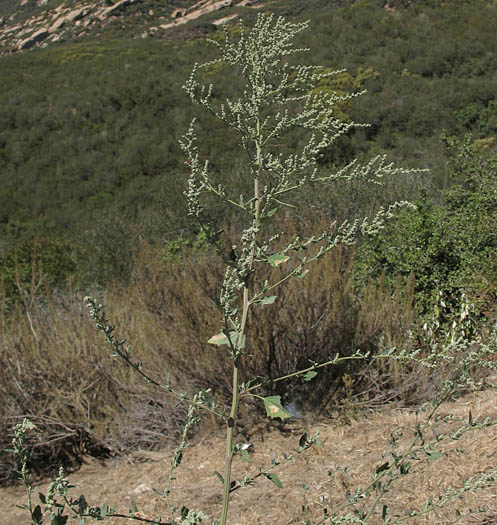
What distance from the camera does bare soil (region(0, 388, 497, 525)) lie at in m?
2.49

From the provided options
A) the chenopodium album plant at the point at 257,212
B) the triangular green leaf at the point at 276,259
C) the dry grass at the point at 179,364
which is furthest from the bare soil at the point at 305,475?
the triangular green leaf at the point at 276,259

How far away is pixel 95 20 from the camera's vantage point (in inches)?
2133

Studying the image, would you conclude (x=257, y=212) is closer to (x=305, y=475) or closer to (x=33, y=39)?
(x=305, y=475)

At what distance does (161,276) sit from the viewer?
3943 millimetres

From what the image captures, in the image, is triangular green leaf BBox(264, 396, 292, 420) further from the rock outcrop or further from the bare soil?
the rock outcrop

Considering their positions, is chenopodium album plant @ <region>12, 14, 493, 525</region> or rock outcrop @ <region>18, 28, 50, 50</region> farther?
rock outcrop @ <region>18, 28, 50, 50</region>

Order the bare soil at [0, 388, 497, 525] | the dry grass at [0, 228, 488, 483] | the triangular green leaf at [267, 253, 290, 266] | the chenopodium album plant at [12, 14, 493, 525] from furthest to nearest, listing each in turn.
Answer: the dry grass at [0, 228, 488, 483] < the bare soil at [0, 388, 497, 525] < the triangular green leaf at [267, 253, 290, 266] < the chenopodium album plant at [12, 14, 493, 525]

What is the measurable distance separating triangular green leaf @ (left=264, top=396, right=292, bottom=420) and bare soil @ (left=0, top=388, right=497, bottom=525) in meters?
1.10

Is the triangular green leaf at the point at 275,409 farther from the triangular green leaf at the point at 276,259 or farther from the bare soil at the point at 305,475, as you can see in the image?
the bare soil at the point at 305,475

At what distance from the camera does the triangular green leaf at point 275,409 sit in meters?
1.20

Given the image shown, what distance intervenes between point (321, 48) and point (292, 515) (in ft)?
102

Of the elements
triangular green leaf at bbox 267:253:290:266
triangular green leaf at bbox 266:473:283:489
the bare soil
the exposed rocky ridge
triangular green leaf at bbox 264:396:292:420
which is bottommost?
the bare soil

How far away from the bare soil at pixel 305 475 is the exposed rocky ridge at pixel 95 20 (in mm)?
48269

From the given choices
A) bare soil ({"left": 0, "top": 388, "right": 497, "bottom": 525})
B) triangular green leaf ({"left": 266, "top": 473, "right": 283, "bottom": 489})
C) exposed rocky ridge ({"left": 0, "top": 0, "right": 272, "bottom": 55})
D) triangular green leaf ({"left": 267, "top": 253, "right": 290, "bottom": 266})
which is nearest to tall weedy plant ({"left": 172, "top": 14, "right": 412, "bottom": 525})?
triangular green leaf ({"left": 267, "top": 253, "right": 290, "bottom": 266})
